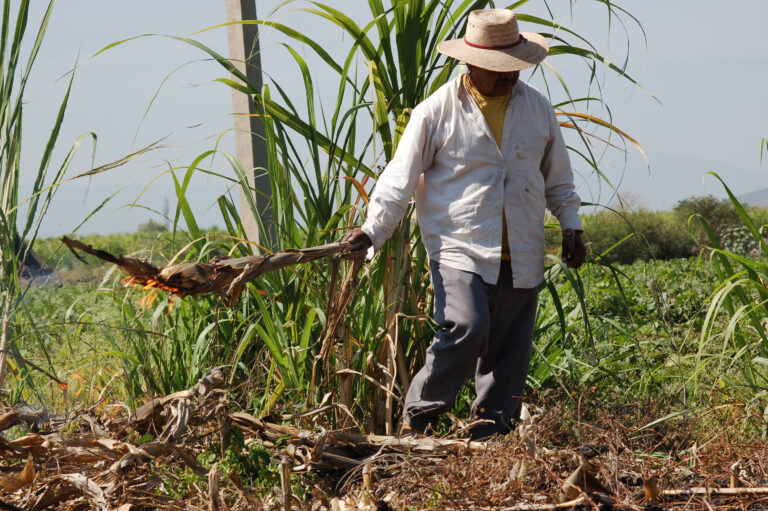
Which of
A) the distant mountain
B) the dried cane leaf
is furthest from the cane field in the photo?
the distant mountain

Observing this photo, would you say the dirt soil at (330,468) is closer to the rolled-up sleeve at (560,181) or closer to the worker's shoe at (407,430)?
the worker's shoe at (407,430)

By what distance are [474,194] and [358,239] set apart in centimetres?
46

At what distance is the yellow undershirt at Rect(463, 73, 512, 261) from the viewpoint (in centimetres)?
276

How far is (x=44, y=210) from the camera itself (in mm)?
2111

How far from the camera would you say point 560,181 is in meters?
2.94

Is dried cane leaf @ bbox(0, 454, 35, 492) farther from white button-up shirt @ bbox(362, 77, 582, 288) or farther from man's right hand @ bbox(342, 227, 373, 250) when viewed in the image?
white button-up shirt @ bbox(362, 77, 582, 288)

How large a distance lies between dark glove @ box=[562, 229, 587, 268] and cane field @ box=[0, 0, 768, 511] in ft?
0.18

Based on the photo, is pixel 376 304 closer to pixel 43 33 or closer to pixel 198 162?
pixel 198 162

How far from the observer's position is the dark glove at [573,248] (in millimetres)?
2908

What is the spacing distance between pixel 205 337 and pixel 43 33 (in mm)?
1542

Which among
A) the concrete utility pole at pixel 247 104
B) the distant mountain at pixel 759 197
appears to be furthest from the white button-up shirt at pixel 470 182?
the distant mountain at pixel 759 197

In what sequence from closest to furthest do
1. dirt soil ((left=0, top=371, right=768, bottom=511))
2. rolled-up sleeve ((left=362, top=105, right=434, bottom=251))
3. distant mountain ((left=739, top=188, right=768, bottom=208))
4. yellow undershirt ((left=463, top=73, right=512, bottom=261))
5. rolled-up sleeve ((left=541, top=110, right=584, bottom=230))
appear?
dirt soil ((left=0, top=371, right=768, bottom=511)), rolled-up sleeve ((left=362, top=105, right=434, bottom=251)), yellow undershirt ((left=463, top=73, right=512, bottom=261)), rolled-up sleeve ((left=541, top=110, right=584, bottom=230)), distant mountain ((left=739, top=188, right=768, bottom=208))

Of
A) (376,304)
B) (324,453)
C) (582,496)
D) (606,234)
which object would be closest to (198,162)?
(376,304)

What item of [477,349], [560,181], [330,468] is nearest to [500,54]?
[560,181]
